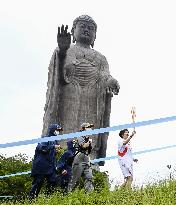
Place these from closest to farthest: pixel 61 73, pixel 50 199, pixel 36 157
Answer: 1. pixel 50 199
2. pixel 36 157
3. pixel 61 73

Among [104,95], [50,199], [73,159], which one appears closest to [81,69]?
[104,95]

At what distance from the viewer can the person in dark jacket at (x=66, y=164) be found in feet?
31.0

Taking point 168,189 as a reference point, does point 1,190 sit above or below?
above

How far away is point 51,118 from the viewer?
58.4ft

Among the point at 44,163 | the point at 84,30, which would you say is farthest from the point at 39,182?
the point at 84,30

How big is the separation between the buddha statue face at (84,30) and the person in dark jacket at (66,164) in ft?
30.5

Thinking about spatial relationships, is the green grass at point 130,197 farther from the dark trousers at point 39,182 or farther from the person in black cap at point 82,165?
the dark trousers at point 39,182

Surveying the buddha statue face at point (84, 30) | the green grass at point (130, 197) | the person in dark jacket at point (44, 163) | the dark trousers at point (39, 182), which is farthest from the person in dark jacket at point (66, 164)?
the buddha statue face at point (84, 30)

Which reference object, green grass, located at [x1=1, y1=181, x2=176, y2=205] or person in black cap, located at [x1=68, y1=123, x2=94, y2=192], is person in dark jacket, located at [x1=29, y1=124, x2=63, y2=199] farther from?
green grass, located at [x1=1, y1=181, x2=176, y2=205]

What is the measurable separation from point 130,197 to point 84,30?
13243 millimetres

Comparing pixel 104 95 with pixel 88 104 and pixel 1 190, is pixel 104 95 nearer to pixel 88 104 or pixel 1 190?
pixel 88 104

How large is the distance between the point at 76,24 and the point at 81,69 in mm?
1601

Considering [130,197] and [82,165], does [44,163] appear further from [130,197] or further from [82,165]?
[130,197]

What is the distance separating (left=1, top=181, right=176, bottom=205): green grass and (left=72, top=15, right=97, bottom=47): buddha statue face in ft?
39.8
